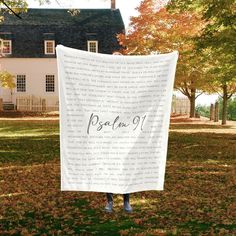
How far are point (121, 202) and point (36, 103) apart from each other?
3735cm

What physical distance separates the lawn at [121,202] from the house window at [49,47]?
33.5 m

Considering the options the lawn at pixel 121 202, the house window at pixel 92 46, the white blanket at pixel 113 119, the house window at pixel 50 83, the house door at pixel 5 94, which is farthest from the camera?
the house window at pixel 92 46

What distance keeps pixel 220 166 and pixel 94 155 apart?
8.10 m

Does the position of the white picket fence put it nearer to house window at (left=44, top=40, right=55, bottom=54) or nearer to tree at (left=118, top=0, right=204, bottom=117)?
house window at (left=44, top=40, right=55, bottom=54)

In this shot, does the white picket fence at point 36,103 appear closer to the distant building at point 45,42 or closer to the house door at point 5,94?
the distant building at point 45,42

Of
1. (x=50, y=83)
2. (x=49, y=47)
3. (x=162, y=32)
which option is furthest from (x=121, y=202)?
(x=49, y=47)

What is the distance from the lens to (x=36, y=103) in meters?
46.1

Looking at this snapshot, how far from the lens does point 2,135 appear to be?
24.6 m

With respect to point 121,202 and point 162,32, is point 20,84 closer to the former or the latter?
point 162,32

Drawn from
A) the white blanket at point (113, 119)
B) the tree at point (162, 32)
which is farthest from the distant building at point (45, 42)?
the white blanket at point (113, 119)

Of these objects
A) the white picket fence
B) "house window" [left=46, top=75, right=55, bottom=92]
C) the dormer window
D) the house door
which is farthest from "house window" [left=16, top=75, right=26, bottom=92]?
the dormer window

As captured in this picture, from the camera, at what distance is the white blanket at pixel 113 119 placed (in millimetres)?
7180

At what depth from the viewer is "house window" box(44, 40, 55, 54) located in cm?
4872

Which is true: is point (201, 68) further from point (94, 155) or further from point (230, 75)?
point (94, 155)
